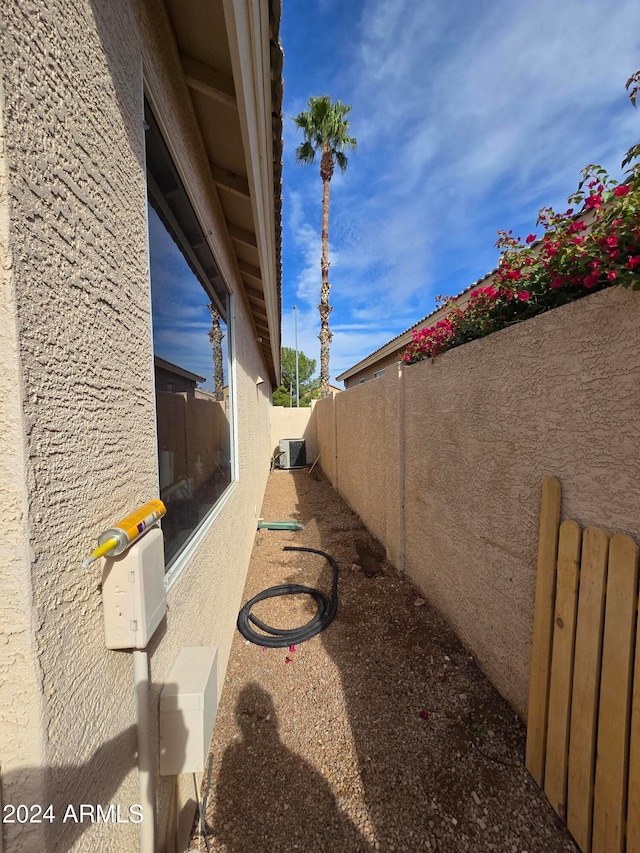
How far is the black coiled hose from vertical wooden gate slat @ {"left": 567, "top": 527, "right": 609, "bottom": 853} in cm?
198

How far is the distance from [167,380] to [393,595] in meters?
3.33

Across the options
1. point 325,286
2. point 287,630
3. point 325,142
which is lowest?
point 287,630

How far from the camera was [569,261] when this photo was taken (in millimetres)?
1845

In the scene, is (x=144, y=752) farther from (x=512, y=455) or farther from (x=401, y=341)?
(x=401, y=341)

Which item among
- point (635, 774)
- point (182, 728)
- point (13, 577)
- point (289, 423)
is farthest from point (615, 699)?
point (289, 423)

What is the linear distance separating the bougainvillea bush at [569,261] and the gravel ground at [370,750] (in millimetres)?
2667

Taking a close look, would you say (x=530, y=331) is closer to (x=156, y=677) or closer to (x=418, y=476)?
(x=418, y=476)

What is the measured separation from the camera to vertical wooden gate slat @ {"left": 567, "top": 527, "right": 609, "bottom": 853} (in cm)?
154

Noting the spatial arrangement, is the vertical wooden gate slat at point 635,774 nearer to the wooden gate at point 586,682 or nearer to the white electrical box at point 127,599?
the wooden gate at point 586,682

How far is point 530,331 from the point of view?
6.70 ft

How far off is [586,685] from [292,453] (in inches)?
466

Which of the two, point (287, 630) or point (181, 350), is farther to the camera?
point (287, 630)

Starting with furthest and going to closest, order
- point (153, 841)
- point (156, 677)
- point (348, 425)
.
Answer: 1. point (348, 425)
2. point (156, 677)
3. point (153, 841)

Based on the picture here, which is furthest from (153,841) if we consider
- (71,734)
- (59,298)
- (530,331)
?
(530,331)
